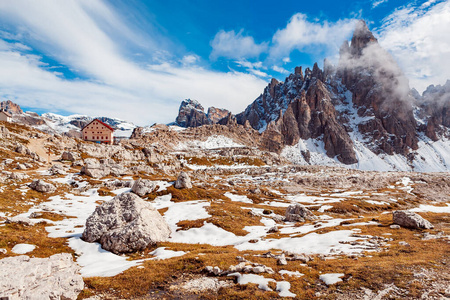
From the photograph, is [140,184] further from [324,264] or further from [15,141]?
[15,141]

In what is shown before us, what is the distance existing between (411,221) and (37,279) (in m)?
48.8

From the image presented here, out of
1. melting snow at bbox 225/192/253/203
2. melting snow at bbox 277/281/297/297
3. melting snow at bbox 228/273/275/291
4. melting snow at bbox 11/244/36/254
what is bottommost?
melting snow at bbox 225/192/253/203

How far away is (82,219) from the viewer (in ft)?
122

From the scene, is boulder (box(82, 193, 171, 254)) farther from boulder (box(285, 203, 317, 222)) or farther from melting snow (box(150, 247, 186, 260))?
boulder (box(285, 203, 317, 222))

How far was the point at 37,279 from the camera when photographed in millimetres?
13969

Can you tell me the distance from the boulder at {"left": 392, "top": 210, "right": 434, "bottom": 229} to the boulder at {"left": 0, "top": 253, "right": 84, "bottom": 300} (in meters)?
46.2

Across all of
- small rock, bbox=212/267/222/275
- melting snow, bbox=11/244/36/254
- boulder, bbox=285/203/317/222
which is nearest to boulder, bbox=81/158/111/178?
melting snow, bbox=11/244/36/254

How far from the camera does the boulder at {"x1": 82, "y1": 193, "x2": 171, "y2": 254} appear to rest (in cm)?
2603

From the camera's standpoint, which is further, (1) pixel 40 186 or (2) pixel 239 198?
(2) pixel 239 198

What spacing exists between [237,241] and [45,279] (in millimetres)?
23306

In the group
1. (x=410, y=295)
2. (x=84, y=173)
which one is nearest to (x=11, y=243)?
(x=410, y=295)

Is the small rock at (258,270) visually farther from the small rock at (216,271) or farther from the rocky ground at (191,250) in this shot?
the small rock at (216,271)

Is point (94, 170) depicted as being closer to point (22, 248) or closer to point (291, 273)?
point (22, 248)

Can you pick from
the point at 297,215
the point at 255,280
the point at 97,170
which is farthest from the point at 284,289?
the point at 97,170
